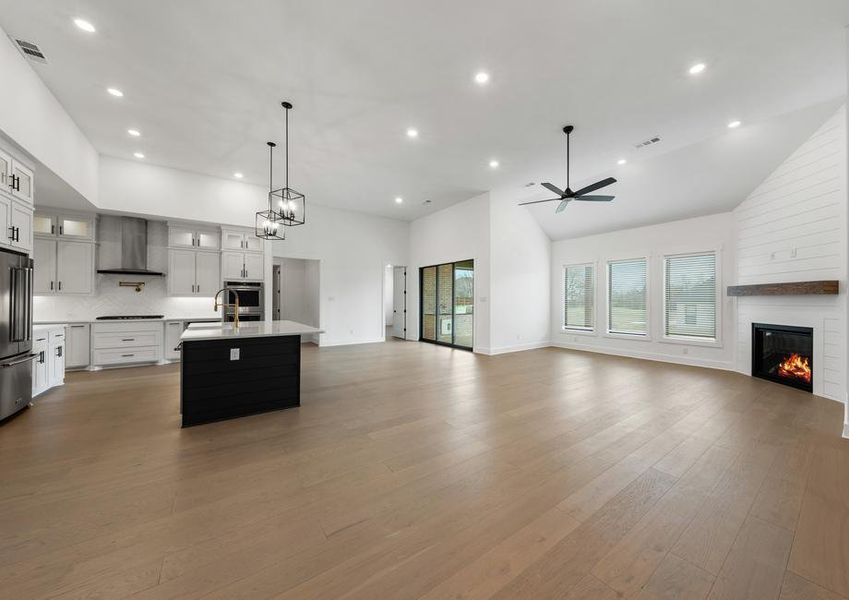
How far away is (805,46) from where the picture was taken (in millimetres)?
3014

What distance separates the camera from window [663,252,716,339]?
19.9 ft

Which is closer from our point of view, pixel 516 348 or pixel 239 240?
pixel 239 240

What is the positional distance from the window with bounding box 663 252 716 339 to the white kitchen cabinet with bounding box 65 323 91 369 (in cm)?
1084

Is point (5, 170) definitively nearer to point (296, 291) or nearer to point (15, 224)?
point (15, 224)

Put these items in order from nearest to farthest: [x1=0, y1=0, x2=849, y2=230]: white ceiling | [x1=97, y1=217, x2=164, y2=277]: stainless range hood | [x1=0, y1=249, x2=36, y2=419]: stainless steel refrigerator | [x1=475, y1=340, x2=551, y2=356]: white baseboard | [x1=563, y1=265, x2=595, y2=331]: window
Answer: [x1=0, y1=0, x2=849, y2=230]: white ceiling, [x1=0, y1=249, x2=36, y2=419]: stainless steel refrigerator, [x1=97, y1=217, x2=164, y2=277]: stainless range hood, [x1=475, y1=340, x2=551, y2=356]: white baseboard, [x1=563, y1=265, x2=595, y2=331]: window

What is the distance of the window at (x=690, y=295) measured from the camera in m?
6.07

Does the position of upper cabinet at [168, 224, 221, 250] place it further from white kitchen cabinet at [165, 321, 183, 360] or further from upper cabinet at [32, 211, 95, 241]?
white kitchen cabinet at [165, 321, 183, 360]

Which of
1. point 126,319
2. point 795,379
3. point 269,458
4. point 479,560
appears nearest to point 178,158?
point 126,319

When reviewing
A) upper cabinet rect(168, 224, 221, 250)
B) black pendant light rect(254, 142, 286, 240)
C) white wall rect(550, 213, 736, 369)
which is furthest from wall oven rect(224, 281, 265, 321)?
white wall rect(550, 213, 736, 369)

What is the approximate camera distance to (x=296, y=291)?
947 centimetres

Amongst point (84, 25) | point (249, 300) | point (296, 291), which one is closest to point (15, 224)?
point (84, 25)

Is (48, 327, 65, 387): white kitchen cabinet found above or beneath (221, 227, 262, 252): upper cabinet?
beneath

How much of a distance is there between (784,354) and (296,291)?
34.0 feet

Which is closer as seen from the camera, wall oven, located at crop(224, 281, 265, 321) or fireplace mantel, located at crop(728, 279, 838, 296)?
fireplace mantel, located at crop(728, 279, 838, 296)
